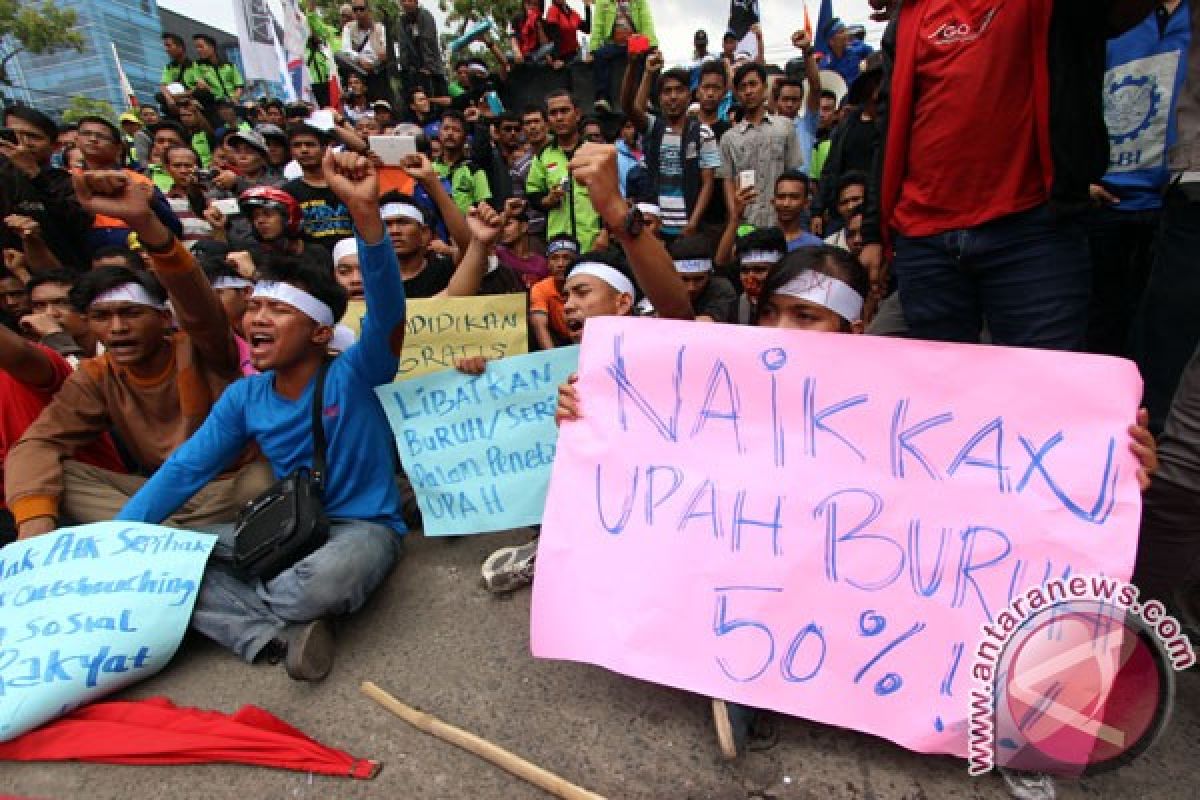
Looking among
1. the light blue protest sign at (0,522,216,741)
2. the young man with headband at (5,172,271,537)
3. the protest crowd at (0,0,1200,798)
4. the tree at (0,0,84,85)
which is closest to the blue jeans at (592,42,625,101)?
the protest crowd at (0,0,1200,798)

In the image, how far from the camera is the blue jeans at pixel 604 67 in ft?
28.2

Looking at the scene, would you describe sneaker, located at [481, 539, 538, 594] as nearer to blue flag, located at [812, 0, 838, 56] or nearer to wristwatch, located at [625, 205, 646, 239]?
wristwatch, located at [625, 205, 646, 239]

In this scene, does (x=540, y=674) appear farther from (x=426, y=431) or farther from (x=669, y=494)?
(x=426, y=431)

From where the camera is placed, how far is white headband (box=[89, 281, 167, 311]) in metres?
2.66

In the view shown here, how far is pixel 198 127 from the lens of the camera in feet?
30.2

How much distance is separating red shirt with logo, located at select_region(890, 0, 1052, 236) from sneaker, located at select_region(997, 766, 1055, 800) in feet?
4.69

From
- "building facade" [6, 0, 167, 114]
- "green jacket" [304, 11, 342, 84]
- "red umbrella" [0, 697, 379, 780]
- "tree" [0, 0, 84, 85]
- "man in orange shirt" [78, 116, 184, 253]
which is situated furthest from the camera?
"building facade" [6, 0, 167, 114]

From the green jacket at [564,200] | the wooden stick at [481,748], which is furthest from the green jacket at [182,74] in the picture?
the wooden stick at [481,748]

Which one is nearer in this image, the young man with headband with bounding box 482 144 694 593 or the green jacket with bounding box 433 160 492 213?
the young man with headband with bounding box 482 144 694 593

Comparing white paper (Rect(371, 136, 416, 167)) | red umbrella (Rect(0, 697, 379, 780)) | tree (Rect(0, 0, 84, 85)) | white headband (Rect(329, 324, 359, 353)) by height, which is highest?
tree (Rect(0, 0, 84, 85))

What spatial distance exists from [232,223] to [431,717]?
5.22 metres

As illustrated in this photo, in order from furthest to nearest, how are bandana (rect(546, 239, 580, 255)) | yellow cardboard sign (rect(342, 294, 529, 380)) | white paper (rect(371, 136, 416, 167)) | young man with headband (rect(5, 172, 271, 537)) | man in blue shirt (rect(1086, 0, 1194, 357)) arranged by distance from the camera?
bandana (rect(546, 239, 580, 255))
white paper (rect(371, 136, 416, 167))
yellow cardboard sign (rect(342, 294, 529, 380))
young man with headband (rect(5, 172, 271, 537))
man in blue shirt (rect(1086, 0, 1194, 357))

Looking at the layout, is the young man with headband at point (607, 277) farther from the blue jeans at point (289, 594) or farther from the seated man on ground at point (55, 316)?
the seated man on ground at point (55, 316)

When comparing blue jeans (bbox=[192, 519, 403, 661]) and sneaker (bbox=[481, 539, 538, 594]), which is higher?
blue jeans (bbox=[192, 519, 403, 661])
